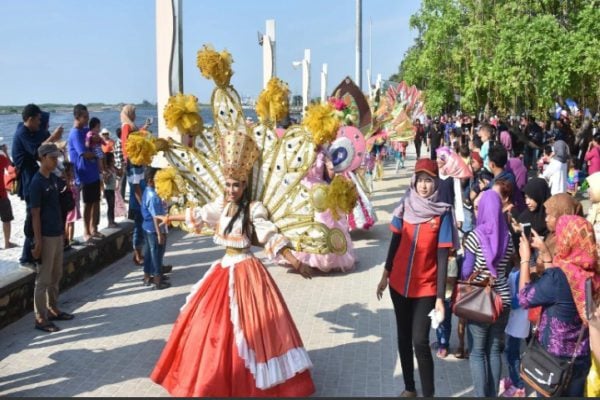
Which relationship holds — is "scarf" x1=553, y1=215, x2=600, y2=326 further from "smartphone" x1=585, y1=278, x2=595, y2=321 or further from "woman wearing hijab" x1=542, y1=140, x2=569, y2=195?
"woman wearing hijab" x1=542, y1=140, x2=569, y2=195

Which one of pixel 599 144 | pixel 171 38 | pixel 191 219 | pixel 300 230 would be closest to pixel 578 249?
pixel 300 230

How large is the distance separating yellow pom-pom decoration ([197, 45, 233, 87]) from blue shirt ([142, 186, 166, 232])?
2.61m

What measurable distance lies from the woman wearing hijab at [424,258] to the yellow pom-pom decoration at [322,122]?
0.63m

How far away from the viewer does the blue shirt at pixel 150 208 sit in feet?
20.8

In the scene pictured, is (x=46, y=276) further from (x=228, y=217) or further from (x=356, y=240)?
(x=356, y=240)

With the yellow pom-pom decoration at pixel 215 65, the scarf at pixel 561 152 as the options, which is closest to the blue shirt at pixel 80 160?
the yellow pom-pom decoration at pixel 215 65

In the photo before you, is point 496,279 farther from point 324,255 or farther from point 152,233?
point 152,233

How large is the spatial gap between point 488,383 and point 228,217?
2.13 metres

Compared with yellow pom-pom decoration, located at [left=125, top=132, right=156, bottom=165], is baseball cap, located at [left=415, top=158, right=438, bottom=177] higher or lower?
lower

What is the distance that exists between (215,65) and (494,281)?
97.1 inches

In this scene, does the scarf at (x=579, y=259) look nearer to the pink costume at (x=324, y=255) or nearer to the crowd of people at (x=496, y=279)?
the crowd of people at (x=496, y=279)

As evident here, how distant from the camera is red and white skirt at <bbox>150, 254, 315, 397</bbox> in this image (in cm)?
371

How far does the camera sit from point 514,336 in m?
3.95

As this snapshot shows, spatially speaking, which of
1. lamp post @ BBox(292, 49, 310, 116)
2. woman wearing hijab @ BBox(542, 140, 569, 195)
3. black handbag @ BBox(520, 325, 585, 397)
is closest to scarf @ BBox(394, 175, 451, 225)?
black handbag @ BBox(520, 325, 585, 397)
